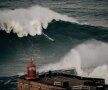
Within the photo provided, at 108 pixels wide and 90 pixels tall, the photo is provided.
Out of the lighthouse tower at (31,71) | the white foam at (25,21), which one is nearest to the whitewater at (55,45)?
the white foam at (25,21)

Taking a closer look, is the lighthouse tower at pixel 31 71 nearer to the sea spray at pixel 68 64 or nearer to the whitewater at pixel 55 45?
the whitewater at pixel 55 45

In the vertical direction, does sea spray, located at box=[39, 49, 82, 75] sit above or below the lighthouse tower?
above

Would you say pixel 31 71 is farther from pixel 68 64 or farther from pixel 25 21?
pixel 25 21

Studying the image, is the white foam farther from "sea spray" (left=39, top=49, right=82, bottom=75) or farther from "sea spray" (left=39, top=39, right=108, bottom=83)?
"sea spray" (left=39, top=49, right=82, bottom=75)

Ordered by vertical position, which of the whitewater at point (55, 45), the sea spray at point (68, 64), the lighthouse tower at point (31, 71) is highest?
the whitewater at point (55, 45)

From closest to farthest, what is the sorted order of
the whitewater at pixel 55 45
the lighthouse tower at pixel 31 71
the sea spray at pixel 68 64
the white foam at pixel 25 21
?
1. the lighthouse tower at pixel 31 71
2. the sea spray at pixel 68 64
3. the whitewater at pixel 55 45
4. the white foam at pixel 25 21

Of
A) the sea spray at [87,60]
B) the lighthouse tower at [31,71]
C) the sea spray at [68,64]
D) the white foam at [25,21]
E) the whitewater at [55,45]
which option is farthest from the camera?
the white foam at [25,21]

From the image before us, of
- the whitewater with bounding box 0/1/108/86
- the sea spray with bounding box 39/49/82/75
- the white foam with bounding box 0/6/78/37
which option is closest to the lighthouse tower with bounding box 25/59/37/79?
the whitewater with bounding box 0/1/108/86

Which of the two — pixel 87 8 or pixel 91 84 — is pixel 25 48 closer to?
pixel 91 84
